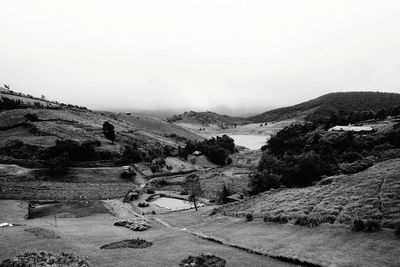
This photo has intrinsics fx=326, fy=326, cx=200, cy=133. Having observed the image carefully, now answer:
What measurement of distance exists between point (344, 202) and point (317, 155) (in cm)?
3729

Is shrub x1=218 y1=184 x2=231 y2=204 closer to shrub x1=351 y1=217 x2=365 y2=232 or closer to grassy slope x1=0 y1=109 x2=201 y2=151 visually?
shrub x1=351 y1=217 x2=365 y2=232

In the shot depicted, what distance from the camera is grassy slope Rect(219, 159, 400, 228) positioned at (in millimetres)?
34484

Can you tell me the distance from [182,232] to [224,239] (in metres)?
7.56

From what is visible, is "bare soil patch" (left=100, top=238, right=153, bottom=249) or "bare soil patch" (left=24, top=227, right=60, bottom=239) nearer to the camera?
"bare soil patch" (left=100, top=238, right=153, bottom=249)

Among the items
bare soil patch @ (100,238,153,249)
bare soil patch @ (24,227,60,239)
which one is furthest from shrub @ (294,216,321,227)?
bare soil patch @ (24,227,60,239)

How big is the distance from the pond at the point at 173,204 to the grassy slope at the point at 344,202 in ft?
53.3

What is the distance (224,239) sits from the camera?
35.2 meters

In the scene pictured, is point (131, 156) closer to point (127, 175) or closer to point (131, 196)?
point (127, 175)

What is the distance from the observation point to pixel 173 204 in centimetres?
7550

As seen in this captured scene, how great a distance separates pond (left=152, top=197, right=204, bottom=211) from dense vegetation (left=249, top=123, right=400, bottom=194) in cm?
1475

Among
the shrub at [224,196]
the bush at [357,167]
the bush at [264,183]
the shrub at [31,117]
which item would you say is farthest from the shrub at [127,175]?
the shrub at [31,117]

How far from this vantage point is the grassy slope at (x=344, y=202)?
3448 cm

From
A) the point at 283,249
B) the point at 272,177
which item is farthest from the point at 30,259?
the point at 272,177

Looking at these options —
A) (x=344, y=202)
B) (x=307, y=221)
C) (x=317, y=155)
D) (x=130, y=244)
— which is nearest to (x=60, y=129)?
(x=317, y=155)
